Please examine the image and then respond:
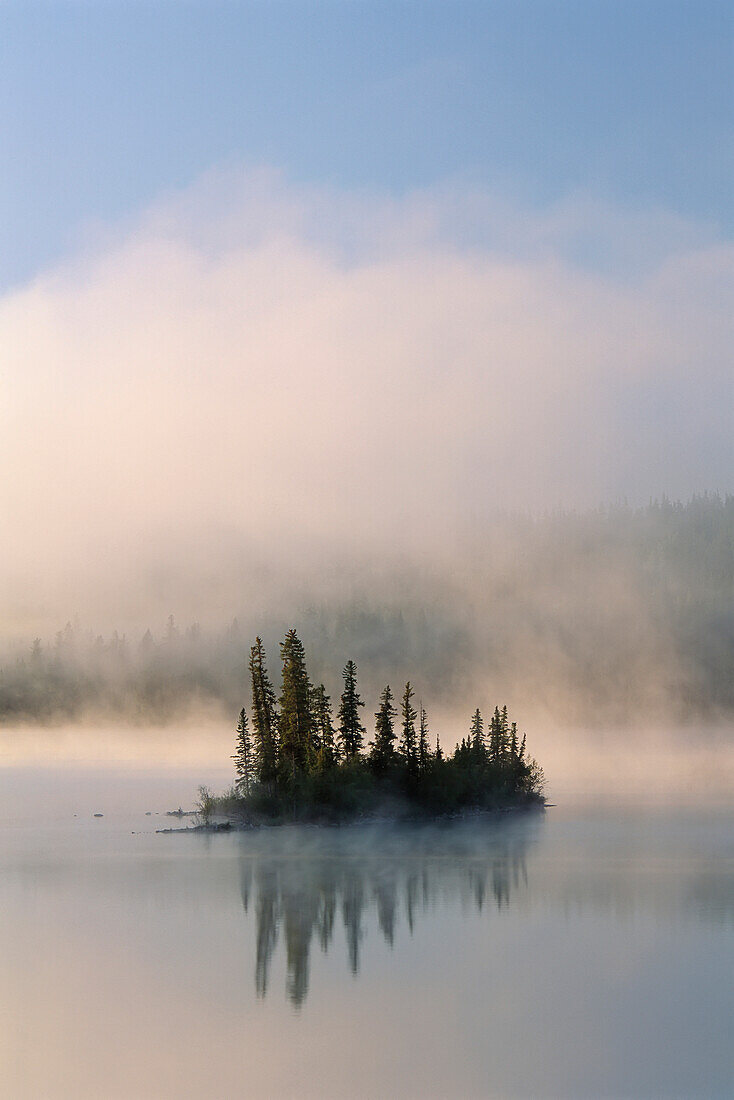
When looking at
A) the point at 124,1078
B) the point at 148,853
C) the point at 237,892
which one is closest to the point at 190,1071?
the point at 124,1078

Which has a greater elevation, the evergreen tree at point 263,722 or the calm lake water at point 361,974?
the evergreen tree at point 263,722

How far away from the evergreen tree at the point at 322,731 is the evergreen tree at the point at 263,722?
124 inches

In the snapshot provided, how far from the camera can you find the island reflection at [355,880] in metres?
47.6

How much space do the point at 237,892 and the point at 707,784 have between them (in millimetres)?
144548

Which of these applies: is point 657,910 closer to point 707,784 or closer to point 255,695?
point 255,695

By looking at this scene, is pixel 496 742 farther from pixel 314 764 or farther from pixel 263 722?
pixel 314 764

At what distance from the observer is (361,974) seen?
40.5 meters

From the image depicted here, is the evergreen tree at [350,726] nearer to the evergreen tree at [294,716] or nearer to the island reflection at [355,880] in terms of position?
the evergreen tree at [294,716]

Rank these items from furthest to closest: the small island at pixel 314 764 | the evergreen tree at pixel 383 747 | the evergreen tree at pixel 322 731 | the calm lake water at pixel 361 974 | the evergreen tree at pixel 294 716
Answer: the evergreen tree at pixel 383 747, the small island at pixel 314 764, the evergreen tree at pixel 294 716, the evergreen tree at pixel 322 731, the calm lake water at pixel 361 974

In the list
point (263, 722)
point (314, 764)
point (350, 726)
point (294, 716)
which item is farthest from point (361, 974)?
point (350, 726)

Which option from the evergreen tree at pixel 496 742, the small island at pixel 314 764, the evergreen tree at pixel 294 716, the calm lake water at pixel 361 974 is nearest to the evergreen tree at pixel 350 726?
the small island at pixel 314 764

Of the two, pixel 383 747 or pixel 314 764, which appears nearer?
pixel 314 764

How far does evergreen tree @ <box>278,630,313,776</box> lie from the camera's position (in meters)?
93.9

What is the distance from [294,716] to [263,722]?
114 inches
